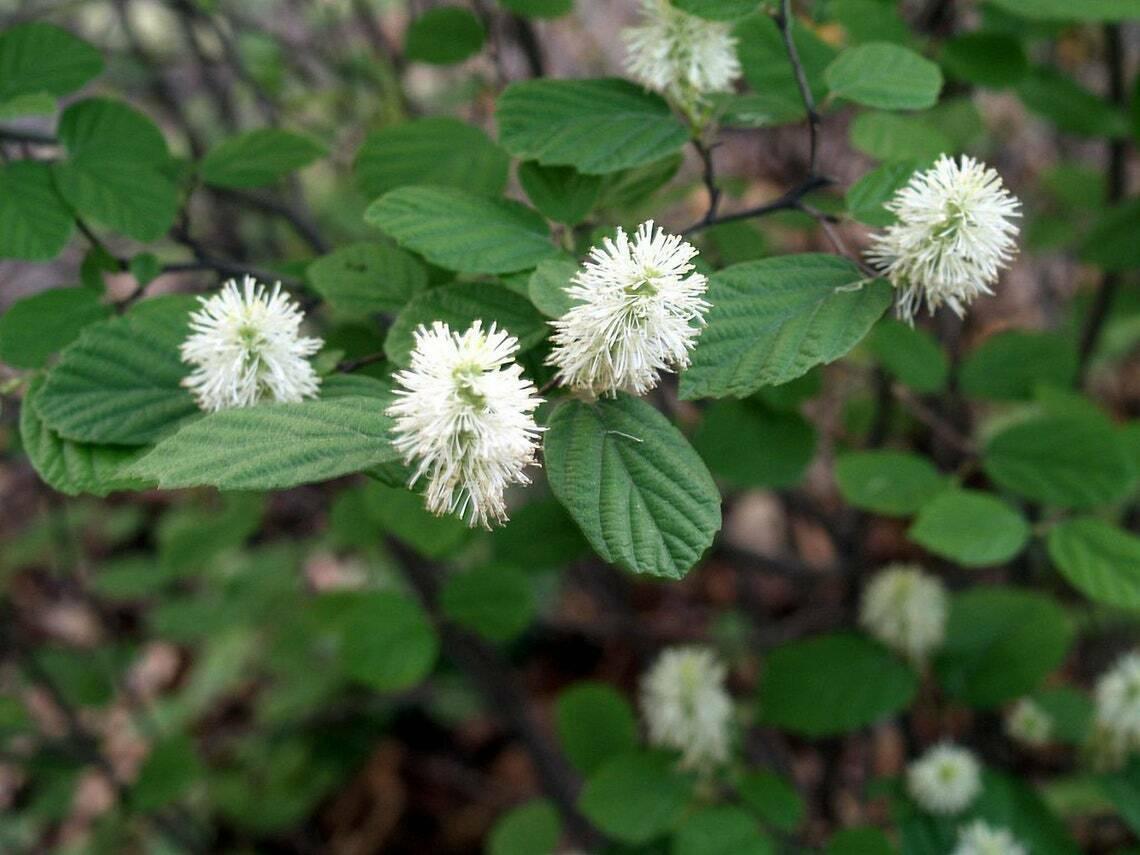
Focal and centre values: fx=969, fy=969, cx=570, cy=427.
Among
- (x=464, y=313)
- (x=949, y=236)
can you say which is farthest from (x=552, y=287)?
(x=949, y=236)

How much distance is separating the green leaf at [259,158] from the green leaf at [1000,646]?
4.66ft

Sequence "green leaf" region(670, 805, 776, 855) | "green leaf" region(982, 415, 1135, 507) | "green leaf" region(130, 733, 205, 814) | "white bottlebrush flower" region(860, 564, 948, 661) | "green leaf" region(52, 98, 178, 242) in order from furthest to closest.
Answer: "green leaf" region(130, 733, 205, 814) → "white bottlebrush flower" region(860, 564, 948, 661) → "green leaf" region(670, 805, 776, 855) → "green leaf" region(982, 415, 1135, 507) → "green leaf" region(52, 98, 178, 242)

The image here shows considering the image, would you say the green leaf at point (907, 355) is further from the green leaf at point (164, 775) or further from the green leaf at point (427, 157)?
the green leaf at point (164, 775)

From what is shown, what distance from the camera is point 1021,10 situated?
127 centimetres

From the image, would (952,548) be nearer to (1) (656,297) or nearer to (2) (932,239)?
(2) (932,239)

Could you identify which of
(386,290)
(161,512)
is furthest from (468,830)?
(386,290)

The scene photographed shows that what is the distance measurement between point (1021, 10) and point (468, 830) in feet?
8.19

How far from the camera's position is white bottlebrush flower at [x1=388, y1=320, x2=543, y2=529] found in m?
0.73

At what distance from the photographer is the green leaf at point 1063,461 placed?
139cm

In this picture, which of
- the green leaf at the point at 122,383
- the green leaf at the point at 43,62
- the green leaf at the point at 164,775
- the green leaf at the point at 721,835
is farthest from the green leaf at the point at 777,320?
the green leaf at the point at 164,775

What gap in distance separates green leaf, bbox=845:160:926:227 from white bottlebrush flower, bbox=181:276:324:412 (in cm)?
55

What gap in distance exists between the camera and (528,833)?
197 centimetres

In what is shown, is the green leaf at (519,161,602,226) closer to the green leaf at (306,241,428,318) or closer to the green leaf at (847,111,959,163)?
the green leaf at (306,241,428,318)

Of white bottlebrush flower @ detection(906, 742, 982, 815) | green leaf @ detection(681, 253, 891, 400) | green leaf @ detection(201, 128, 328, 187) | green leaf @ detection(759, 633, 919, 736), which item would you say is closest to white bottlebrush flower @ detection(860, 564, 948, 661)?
green leaf @ detection(759, 633, 919, 736)
